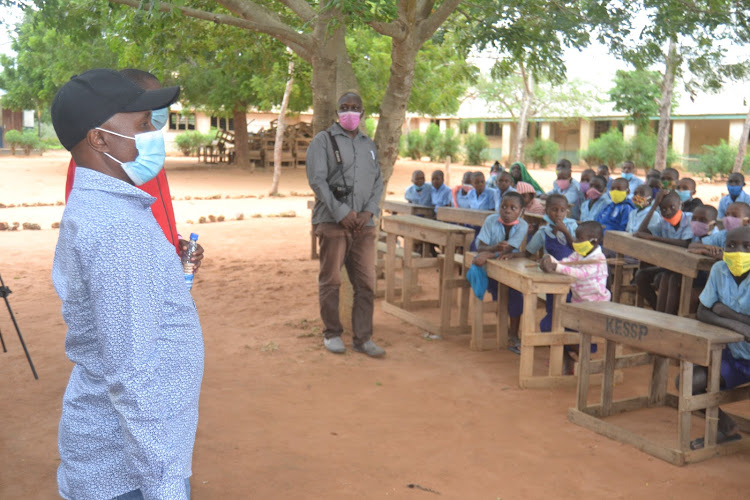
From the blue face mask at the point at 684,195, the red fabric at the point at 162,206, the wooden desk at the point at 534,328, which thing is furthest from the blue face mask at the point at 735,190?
the red fabric at the point at 162,206

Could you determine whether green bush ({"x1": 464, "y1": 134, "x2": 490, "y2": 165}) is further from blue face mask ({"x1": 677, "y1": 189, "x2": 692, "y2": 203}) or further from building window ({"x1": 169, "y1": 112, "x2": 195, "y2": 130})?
blue face mask ({"x1": 677, "y1": 189, "x2": 692, "y2": 203})

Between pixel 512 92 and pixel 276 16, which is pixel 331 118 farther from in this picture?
pixel 512 92

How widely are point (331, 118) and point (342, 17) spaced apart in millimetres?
1344

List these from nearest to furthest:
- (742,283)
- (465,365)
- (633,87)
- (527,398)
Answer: (742,283) < (527,398) < (465,365) < (633,87)

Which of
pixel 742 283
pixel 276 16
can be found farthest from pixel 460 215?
pixel 742 283

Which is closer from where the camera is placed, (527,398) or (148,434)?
(148,434)

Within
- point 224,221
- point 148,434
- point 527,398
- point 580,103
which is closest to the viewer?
point 148,434

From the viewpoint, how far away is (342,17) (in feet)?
18.7

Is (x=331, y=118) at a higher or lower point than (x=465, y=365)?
higher

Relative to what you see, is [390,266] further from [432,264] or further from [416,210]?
[416,210]

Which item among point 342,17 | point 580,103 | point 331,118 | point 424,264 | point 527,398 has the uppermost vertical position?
point 580,103

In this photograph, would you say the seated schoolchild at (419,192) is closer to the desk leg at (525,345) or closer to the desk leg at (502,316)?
the desk leg at (502,316)

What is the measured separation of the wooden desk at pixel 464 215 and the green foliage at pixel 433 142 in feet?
108

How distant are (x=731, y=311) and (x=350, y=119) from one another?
3.16 m
